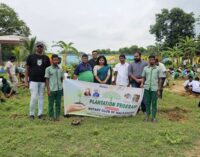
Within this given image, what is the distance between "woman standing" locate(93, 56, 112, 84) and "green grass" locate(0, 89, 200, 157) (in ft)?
3.12

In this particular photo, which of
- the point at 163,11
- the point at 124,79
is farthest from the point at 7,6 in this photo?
the point at 124,79

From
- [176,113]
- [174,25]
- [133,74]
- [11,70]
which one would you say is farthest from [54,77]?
[174,25]

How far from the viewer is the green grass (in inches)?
207

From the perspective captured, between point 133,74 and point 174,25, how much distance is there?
34.0 metres

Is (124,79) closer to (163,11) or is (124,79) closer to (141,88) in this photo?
(141,88)

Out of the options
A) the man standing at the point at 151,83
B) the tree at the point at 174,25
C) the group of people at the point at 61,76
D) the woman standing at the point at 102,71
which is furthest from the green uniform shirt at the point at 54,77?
the tree at the point at 174,25

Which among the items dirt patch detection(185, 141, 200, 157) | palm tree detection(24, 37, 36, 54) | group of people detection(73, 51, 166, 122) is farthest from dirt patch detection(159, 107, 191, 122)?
palm tree detection(24, 37, 36, 54)

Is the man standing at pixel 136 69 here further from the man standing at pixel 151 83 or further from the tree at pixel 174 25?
the tree at pixel 174 25

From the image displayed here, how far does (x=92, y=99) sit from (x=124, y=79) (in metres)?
1.00

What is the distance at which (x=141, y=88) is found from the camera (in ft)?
25.3

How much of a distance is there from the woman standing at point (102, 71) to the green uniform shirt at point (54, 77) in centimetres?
90

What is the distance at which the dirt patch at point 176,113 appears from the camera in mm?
7901

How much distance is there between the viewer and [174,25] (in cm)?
4028

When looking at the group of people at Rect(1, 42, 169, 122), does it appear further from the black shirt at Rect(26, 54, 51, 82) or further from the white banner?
the white banner
